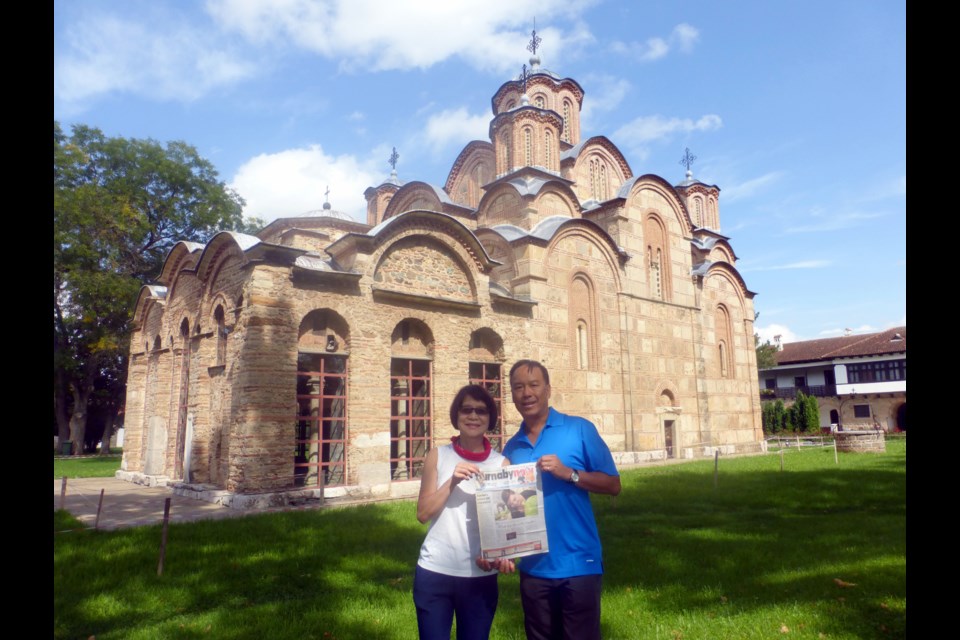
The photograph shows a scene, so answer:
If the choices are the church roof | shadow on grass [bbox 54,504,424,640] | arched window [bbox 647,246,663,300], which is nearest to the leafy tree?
the church roof

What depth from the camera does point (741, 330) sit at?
944 inches

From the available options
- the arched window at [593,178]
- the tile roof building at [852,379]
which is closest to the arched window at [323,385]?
the arched window at [593,178]

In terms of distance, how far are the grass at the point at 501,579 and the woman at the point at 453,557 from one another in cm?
211

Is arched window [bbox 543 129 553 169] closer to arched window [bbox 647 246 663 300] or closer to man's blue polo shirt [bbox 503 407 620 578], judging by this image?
arched window [bbox 647 246 663 300]

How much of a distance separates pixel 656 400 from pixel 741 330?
23.4ft

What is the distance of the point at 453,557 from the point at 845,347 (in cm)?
3936

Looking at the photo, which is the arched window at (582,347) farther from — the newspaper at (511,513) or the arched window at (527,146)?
the newspaper at (511,513)

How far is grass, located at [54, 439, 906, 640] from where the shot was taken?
187 inches

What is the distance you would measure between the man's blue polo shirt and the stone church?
891 cm

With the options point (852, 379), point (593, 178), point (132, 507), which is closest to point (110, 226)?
point (132, 507)

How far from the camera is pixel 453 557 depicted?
272 centimetres
